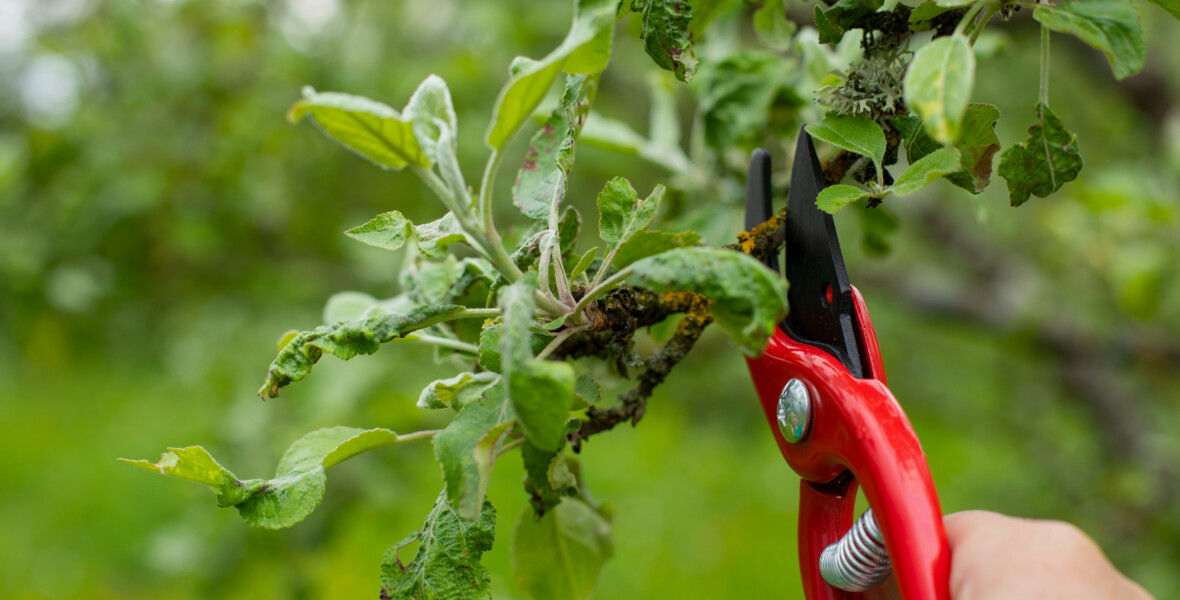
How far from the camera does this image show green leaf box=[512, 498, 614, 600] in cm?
77

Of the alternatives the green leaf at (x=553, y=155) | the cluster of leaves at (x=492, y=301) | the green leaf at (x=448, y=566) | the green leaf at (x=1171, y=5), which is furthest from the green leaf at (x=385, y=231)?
the green leaf at (x=1171, y=5)

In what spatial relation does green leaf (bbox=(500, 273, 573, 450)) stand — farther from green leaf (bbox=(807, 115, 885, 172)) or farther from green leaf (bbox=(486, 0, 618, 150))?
green leaf (bbox=(807, 115, 885, 172))

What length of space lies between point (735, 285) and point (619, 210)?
0.51ft

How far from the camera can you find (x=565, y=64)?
0.50 meters

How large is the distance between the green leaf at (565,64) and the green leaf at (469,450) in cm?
18

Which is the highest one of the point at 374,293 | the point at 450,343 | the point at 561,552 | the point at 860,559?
the point at 450,343

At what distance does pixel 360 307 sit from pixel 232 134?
159cm

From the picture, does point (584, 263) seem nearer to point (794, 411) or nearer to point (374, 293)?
point (794, 411)

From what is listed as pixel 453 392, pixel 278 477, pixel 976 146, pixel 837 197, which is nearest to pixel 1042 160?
pixel 976 146

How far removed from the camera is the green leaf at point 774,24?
0.75 metres

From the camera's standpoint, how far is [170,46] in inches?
96.6

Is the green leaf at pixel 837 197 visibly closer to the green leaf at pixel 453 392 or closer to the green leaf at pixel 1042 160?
the green leaf at pixel 1042 160

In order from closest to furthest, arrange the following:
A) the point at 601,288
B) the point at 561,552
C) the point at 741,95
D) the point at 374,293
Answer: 1. the point at 601,288
2. the point at 561,552
3. the point at 741,95
4. the point at 374,293

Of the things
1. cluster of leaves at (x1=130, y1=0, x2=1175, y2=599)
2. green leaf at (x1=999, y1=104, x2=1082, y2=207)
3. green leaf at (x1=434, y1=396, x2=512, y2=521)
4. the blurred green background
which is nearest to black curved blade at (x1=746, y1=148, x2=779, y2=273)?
cluster of leaves at (x1=130, y1=0, x2=1175, y2=599)
